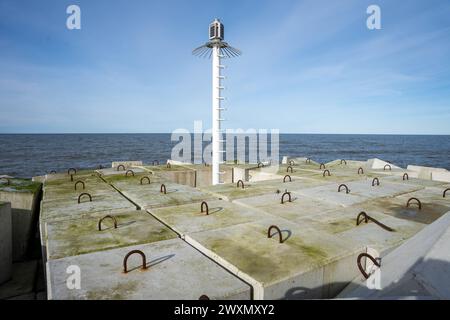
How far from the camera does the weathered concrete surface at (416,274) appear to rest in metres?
3.48

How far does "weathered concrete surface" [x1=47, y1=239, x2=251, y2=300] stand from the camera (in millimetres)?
3641

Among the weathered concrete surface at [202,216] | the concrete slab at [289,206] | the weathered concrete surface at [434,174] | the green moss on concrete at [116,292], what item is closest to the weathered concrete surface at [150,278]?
the green moss on concrete at [116,292]

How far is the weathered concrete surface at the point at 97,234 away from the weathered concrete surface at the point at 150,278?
358 mm

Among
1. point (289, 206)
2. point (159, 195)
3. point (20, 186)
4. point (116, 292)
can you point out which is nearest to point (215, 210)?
point (289, 206)

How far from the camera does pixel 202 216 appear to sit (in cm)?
701

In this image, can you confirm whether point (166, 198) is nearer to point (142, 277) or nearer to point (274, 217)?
point (274, 217)

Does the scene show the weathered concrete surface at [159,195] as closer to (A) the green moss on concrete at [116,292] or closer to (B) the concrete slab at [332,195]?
(B) the concrete slab at [332,195]

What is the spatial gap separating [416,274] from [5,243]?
8924 millimetres

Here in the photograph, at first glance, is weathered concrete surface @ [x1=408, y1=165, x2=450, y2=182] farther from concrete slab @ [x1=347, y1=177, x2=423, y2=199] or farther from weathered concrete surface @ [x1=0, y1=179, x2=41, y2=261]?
weathered concrete surface @ [x1=0, y1=179, x2=41, y2=261]

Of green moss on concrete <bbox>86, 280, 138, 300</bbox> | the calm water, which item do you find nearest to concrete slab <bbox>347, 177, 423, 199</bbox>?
green moss on concrete <bbox>86, 280, 138, 300</bbox>

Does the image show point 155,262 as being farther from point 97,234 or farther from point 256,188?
point 256,188

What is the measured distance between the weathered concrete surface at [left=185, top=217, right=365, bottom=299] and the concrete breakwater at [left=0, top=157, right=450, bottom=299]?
0.05 feet

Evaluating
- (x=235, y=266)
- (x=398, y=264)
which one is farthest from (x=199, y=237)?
(x=398, y=264)

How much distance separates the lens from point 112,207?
771cm
